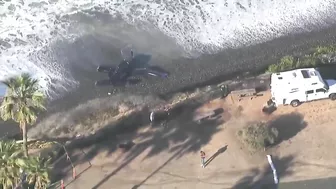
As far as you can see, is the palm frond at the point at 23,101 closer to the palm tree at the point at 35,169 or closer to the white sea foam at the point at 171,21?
the palm tree at the point at 35,169

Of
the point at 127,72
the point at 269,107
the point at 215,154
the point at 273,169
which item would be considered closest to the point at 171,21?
the point at 127,72

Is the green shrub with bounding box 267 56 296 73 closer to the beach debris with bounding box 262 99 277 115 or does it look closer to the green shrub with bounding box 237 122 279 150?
the beach debris with bounding box 262 99 277 115

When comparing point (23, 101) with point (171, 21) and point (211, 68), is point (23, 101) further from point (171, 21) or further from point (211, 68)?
point (171, 21)

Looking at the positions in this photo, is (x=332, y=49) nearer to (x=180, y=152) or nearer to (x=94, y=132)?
(x=180, y=152)

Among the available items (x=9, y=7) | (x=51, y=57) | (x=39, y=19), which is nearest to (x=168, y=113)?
(x=51, y=57)

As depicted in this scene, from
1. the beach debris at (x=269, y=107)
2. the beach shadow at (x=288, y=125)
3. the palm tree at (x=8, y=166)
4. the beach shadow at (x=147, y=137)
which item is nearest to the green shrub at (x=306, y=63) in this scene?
the beach debris at (x=269, y=107)

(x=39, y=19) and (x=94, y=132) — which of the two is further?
(x=39, y=19)
